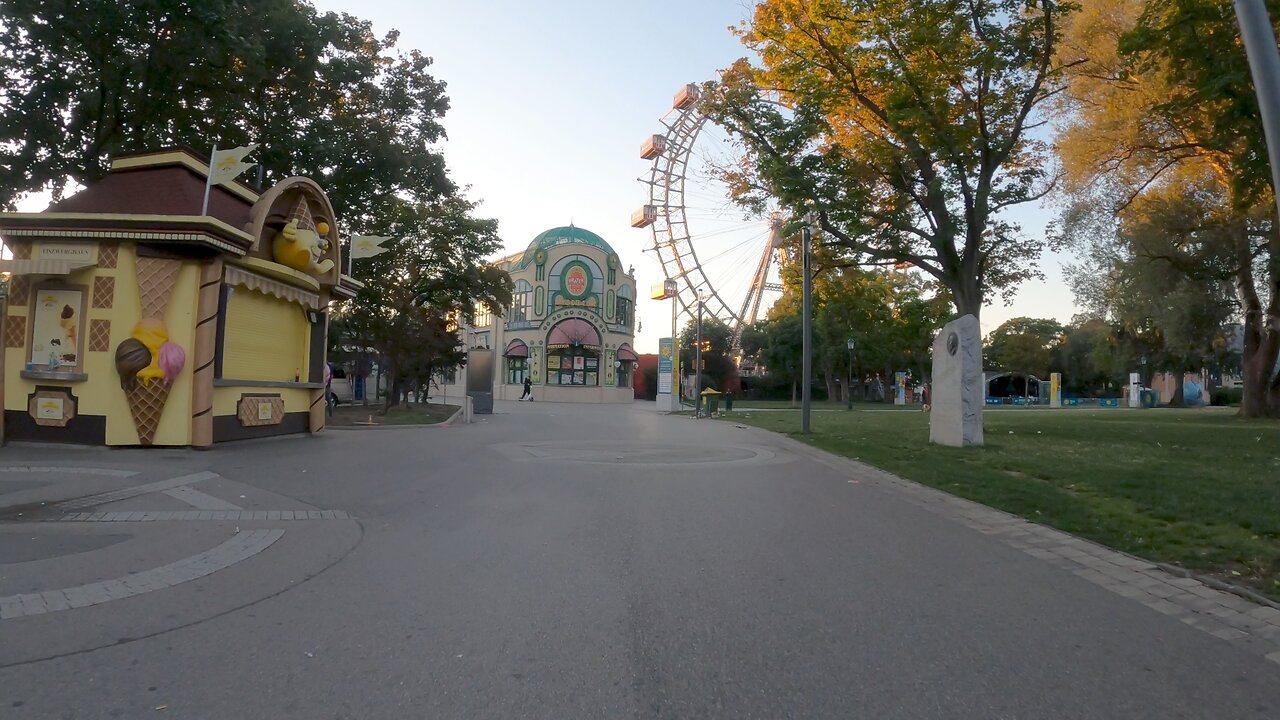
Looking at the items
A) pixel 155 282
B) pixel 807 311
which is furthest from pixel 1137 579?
pixel 807 311

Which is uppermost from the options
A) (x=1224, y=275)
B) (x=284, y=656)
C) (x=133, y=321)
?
(x=1224, y=275)

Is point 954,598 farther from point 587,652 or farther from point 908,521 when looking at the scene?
point 908,521

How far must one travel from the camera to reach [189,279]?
44.7 ft

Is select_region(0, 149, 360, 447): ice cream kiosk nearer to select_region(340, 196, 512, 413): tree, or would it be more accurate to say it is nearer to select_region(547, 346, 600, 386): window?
select_region(340, 196, 512, 413): tree

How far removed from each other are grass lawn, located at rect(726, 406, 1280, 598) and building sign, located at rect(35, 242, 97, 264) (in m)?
13.1

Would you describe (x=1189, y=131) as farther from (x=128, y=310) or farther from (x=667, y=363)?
(x=667, y=363)

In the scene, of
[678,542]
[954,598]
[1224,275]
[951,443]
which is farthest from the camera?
[1224,275]

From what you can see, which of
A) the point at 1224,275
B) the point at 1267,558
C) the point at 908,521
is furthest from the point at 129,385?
the point at 1224,275

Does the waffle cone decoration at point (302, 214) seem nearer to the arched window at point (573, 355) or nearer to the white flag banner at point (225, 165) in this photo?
the white flag banner at point (225, 165)

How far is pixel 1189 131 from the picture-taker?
1970cm

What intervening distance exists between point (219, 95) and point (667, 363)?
87.8 ft

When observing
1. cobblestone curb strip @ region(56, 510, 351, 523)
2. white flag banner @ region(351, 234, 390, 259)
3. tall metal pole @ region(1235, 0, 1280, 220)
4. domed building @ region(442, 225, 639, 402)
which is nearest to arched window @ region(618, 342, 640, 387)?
domed building @ region(442, 225, 639, 402)

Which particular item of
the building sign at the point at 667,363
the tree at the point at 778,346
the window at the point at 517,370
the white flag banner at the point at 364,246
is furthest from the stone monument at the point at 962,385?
the window at the point at 517,370

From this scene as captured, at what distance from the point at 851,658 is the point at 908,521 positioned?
4.71 m
